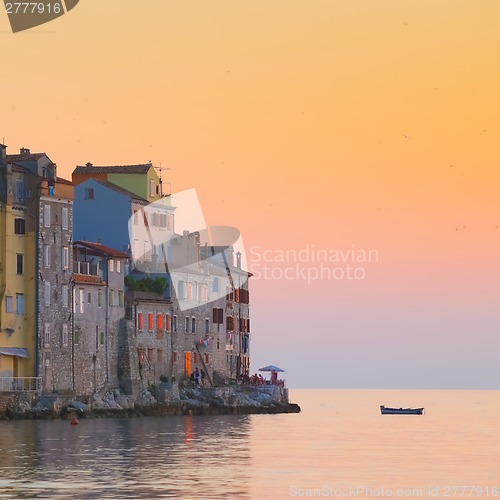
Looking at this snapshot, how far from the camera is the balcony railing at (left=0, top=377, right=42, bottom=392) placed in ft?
350

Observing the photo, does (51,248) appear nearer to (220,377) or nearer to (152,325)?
(152,325)

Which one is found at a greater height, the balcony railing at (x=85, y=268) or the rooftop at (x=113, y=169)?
the rooftop at (x=113, y=169)

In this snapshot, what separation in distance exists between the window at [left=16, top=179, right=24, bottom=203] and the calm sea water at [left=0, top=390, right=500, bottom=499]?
15753mm

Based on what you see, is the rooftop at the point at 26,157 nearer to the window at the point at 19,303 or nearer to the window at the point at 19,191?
the window at the point at 19,191

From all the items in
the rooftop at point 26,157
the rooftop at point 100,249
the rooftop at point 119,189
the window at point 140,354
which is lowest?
the window at point 140,354

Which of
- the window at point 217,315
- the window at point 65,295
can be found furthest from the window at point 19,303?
the window at point 217,315

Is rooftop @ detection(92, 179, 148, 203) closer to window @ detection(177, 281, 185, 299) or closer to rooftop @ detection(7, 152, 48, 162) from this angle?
window @ detection(177, 281, 185, 299)

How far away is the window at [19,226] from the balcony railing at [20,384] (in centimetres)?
991

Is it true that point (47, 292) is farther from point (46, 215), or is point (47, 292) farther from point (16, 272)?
point (46, 215)

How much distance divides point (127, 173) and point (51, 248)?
24381mm

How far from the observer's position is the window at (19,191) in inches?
4345

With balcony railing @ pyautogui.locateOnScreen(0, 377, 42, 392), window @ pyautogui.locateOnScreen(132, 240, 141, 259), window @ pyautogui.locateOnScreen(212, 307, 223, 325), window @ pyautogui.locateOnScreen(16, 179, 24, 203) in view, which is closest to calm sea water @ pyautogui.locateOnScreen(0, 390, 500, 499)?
balcony railing @ pyautogui.locateOnScreen(0, 377, 42, 392)

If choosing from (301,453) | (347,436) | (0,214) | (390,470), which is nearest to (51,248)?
(0,214)

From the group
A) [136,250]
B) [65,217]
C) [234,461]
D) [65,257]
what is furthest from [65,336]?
[234,461]
